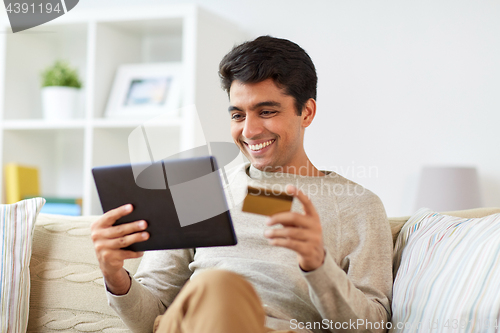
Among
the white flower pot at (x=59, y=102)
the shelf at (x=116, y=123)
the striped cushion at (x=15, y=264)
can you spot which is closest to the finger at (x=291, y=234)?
the striped cushion at (x=15, y=264)

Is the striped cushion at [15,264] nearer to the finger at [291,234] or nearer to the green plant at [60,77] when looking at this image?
the finger at [291,234]

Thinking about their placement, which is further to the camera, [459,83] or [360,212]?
[459,83]

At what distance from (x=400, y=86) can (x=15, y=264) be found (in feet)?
5.99

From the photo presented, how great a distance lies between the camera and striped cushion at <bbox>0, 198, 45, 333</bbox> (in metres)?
1.34

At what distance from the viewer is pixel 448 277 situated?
3.43 ft

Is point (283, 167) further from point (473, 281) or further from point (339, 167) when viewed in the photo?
point (339, 167)

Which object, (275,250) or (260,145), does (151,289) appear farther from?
(260,145)

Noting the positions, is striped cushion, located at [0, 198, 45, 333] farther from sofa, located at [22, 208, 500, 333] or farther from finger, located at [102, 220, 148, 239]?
finger, located at [102, 220, 148, 239]

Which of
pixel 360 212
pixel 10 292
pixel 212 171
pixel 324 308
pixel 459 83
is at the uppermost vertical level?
pixel 459 83


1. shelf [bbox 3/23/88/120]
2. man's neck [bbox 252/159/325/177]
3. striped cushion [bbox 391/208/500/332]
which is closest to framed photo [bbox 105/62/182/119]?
shelf [bbox 3/23/88/120]

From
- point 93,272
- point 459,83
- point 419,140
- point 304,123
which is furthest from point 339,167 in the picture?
point 93,272

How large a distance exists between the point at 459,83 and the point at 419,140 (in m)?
0.32

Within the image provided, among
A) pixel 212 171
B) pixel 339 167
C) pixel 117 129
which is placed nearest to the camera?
pixel 212 171

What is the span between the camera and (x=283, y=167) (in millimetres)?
1416
